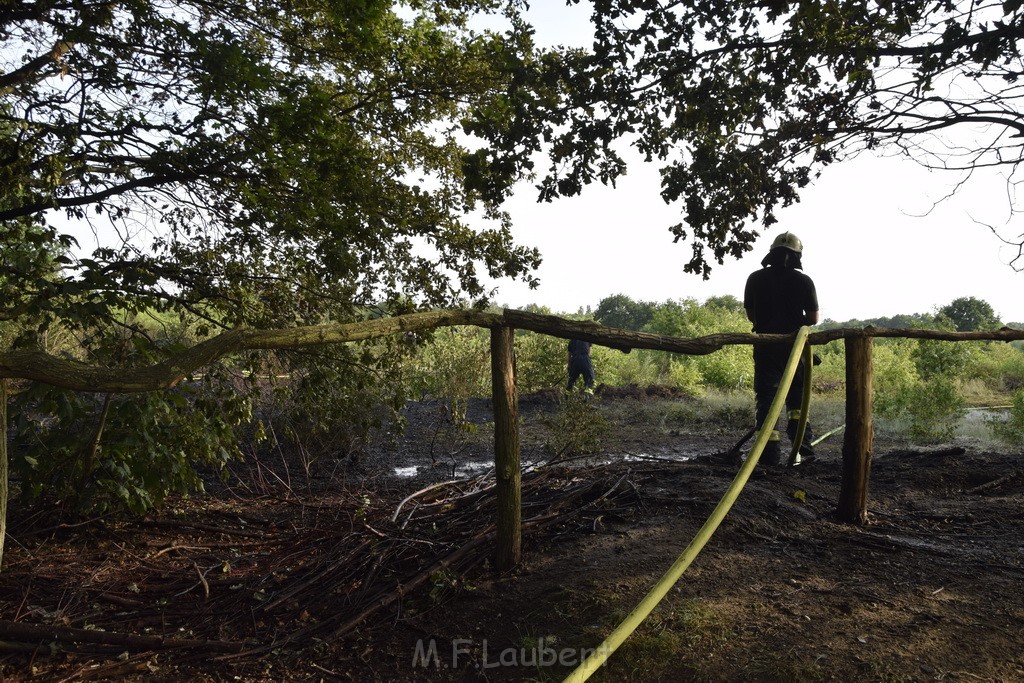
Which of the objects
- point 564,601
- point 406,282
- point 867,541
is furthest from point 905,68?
point 564,601

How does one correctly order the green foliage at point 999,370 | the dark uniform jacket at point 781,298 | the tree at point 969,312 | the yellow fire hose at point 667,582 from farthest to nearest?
the tree at point 969,312
the green foliage at point 999,370
the dark uniform jacket at point 781,298
the yellow fire hose at point 667,582

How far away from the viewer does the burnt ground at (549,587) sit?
11.0 ft

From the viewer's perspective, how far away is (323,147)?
220 inches

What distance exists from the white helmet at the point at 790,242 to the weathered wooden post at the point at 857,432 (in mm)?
2374

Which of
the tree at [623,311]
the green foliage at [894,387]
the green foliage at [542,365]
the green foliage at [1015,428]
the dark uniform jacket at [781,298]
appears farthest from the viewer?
the tree at [623,311]

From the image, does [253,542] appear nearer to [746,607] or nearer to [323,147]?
[323,147]

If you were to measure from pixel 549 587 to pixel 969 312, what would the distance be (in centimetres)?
3128

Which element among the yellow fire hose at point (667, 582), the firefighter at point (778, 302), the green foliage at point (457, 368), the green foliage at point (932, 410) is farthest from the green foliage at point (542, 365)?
the yellow fire hose at point (667, 582)

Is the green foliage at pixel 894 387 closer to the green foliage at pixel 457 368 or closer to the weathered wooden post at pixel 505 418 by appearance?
the green foliage at pixel 457 368

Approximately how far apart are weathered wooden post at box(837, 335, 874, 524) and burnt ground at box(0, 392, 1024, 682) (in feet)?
0.46

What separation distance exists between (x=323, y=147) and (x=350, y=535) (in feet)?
8.92

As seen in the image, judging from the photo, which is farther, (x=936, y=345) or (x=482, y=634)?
(x=936, y=345)

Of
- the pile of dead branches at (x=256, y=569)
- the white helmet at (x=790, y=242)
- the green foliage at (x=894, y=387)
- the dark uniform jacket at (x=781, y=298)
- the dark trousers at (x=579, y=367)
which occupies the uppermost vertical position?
the white helmet at (x=790, y=242)

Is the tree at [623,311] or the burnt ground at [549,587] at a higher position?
the tree at [623,311]
